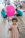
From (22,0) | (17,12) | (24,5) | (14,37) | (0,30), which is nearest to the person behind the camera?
(14,37)

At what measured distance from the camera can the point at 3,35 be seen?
53 centimetres

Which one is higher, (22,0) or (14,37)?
(22,0)

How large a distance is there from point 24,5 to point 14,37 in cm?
74

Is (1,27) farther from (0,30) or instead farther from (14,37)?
(14,37)

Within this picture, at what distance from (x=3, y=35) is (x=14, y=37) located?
0.08 metres

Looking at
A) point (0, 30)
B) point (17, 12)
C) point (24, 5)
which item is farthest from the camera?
point (24, 5)

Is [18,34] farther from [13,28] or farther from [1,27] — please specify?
[1,27]

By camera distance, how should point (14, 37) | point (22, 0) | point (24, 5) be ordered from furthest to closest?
point (22, 0)
point (24, 5)
point (14, 37)

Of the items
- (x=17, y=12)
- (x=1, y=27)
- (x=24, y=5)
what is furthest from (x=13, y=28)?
(x=24, y=5)

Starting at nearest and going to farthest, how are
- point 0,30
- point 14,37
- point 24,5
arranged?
point 14,37 < point 0,30 < point 24,5

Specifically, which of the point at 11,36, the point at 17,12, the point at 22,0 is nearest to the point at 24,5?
the point at 22,0

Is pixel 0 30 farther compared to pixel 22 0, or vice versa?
pixel 22 0

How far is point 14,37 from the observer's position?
0.48 m

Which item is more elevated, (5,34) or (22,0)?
(22,0)
